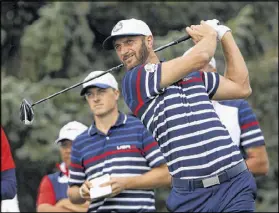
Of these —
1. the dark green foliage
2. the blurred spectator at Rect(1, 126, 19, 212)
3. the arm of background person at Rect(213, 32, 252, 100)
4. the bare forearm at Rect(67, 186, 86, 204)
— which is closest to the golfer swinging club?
the arm of background person at Rect(213, 32, 252, 100)

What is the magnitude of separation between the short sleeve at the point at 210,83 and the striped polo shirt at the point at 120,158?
68.0 inches

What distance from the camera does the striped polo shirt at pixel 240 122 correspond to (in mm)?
9500

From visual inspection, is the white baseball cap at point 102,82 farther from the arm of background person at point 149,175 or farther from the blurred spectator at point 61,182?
the blurred spectator at point 61,182

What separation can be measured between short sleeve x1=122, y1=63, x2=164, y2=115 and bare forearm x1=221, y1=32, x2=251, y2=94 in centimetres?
57

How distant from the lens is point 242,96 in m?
8.13

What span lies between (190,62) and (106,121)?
Result: 8.14 feet

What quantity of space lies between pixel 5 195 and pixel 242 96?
1765 millimetres

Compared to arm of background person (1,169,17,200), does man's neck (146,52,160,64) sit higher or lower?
higher

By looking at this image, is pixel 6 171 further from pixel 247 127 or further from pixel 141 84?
pixel 247 127

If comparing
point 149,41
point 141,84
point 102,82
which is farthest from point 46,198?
point 141,84

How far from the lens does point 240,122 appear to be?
9.63m

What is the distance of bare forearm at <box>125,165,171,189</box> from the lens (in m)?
9.61

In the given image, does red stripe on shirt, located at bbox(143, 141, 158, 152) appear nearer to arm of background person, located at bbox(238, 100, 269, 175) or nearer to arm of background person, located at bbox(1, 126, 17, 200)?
arm of background person, located at bbox(238, 100, 269, 175)

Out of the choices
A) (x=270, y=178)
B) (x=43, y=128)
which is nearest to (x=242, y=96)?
(x=43, y=128)
